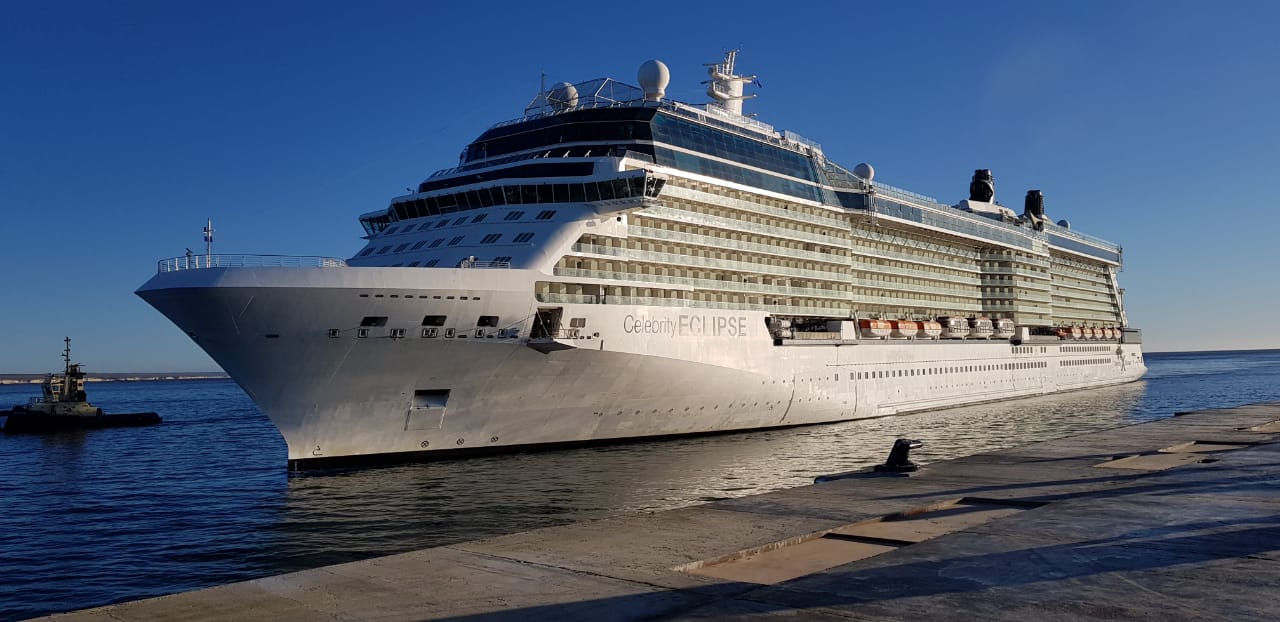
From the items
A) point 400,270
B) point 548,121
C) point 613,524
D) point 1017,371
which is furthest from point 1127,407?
point 613,524

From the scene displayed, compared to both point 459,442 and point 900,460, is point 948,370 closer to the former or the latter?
point 459,442

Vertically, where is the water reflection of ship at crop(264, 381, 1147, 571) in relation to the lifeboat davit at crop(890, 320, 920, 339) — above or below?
below

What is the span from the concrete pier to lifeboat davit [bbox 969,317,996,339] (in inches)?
1675

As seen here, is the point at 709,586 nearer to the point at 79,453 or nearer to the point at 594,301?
the point at 594,301

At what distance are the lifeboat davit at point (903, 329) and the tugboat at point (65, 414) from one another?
54.5 meters

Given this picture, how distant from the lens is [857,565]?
10.8 meters

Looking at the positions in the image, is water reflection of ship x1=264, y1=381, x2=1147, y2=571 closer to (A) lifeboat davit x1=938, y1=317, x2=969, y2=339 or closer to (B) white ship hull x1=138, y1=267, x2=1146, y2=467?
(B) white ship hull x1=138, y1=267, x2=1146, y2=467

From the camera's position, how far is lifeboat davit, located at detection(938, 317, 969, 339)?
55.1 metres

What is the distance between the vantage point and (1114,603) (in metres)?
8.81

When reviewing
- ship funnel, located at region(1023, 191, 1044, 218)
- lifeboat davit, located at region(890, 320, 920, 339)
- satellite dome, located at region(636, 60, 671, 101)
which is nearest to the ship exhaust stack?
ship funnel, located at region(1023, 191, 1044, 218)

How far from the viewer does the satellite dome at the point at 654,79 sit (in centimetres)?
4044

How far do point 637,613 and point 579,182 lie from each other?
2466 centimetres

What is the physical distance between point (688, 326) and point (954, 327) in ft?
91.4

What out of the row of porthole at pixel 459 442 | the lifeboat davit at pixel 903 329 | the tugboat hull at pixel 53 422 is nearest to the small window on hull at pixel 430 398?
the row of porthole at pixel 459 442
